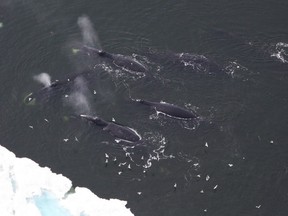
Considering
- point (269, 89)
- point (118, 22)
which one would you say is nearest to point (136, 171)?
point (269, 89)

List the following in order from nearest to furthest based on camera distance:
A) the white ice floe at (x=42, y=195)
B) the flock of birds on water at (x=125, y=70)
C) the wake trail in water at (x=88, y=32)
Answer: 1. the white ice floe at (x=42, y=195)
2. the flock of birds on water at (x=125, y=70)
3. the wake trail in water at (x=88, y=32)

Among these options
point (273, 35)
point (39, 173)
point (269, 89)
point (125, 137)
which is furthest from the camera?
point (273, 35)

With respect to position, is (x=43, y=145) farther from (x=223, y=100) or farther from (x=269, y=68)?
(x=269, y=68)

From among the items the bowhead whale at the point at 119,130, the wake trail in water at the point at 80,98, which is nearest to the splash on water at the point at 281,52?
the bowhead whale at the point at 119,130

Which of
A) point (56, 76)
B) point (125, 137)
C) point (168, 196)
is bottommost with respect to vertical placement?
point (168, 196)

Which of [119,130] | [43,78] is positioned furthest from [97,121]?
[43,78]

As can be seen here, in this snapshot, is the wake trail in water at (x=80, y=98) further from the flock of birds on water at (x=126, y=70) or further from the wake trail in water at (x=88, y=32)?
the wake trail in water at (x=88, y=32)

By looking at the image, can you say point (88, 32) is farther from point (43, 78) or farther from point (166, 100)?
point (166, 100)
